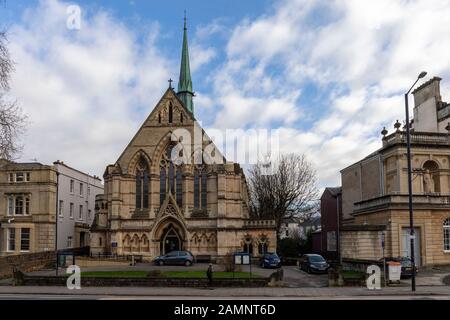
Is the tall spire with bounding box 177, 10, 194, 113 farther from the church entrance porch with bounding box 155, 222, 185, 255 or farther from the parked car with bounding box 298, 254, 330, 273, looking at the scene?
the parked car with bounding box 298, 254, 330, 273

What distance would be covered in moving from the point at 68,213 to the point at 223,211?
20531mm

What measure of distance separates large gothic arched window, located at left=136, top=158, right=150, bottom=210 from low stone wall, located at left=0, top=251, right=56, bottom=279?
36.1 ft

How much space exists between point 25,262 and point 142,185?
15.6 meters

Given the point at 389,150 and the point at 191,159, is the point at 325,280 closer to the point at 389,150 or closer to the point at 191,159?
the point at 389,150

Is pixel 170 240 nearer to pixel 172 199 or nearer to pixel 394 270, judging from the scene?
pixel 172 199

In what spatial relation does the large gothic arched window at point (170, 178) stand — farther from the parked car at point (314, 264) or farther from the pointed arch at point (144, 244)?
the parked car at point (314, 264)

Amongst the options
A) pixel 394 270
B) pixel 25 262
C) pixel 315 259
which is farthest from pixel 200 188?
pixel 394 270

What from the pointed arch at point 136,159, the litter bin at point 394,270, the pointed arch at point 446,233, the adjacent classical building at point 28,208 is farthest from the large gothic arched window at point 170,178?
the litter bin at point 394,270

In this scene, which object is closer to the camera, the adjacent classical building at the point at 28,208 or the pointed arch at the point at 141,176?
the adjacent classical building at the point at 28,208

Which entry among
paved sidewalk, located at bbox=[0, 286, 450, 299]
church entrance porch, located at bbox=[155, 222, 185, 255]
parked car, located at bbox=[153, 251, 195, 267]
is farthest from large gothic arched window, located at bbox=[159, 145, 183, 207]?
paved sidewalk, located at bbox=[0, 286, 450, 299]

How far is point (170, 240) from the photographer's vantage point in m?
51.2

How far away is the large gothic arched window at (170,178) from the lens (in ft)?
169

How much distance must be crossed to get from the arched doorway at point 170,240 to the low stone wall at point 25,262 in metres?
11.4

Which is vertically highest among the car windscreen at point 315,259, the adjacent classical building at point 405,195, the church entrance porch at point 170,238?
the adjacent classical building at point 405,195
